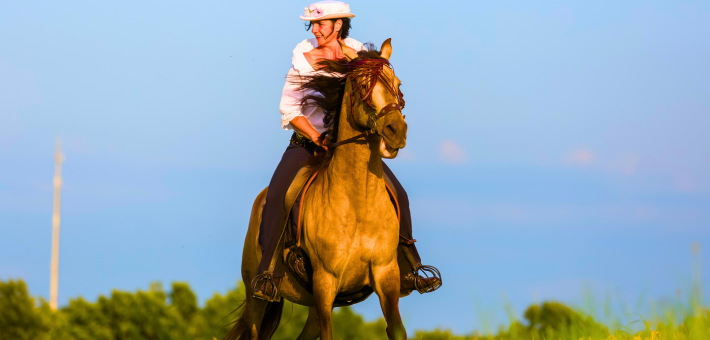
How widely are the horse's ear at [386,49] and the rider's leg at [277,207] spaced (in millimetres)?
1749

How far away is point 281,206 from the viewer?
7.70 meters

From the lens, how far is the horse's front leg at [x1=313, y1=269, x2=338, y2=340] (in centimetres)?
671

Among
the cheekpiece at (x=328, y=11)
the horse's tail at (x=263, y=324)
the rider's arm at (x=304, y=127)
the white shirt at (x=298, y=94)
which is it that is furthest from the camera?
the horse's tail at (x=263, y=324)

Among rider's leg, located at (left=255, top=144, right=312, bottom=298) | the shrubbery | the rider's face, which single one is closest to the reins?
the rider's face

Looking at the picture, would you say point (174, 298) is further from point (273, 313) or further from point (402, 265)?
point (402, 265)

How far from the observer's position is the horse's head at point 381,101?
5.90 metres

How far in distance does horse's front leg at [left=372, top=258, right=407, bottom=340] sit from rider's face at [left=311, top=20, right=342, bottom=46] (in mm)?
2611

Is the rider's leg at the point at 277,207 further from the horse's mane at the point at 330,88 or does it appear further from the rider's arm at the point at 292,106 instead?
the horse's mane at the point at 330,88

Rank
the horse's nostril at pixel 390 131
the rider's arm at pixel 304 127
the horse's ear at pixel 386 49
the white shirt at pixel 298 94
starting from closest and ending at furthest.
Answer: the horse's nostril at pixel 390 131, the horse's ear at pixel 386 49, the rider's arm at pixel 304 127, the white shirt at pixel 298 94

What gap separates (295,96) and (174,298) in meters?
10.5

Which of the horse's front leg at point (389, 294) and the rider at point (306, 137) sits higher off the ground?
the rider at point (306, 137)

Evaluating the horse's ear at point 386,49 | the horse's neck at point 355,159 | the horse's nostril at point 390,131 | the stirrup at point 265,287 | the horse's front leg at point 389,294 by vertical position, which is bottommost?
the horse's front leg at point 389,294

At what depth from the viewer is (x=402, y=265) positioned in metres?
7.68

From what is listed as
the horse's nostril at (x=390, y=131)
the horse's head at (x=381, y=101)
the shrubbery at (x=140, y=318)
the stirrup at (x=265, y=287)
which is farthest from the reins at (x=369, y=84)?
the shrubbery at (x=140, y=318)
